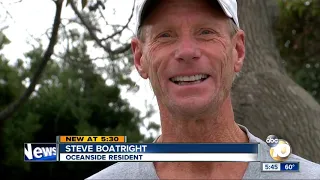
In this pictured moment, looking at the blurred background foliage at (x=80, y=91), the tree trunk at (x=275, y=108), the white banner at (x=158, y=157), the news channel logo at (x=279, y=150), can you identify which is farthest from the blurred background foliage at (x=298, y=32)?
the white banner at (x=158, y=157)

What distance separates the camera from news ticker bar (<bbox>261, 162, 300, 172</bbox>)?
1386 millimetres

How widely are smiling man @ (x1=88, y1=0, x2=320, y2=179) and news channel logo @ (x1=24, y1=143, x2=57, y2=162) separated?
18cm

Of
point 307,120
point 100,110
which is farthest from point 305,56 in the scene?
point 100,110

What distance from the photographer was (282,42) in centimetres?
491

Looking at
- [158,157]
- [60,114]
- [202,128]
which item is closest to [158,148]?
[158,157]

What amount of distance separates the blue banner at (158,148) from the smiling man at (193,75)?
0.08 feet

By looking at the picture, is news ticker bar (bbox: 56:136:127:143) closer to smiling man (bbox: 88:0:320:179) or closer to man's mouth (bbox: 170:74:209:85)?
smiling man (bbox: 88:0:320:179)

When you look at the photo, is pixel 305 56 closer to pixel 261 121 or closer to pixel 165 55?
pixel 261 121

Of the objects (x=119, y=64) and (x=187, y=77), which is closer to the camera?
(x=187, y=77)

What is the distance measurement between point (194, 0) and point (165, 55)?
0.46 feet

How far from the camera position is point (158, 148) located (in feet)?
4.72

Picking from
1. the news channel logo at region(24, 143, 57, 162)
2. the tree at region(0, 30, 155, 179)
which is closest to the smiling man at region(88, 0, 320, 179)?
the news channel logo at region(24, 143, 57, 162)

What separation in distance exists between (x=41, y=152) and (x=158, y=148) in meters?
0.33

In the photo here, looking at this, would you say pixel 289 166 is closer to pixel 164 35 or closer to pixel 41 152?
pixel 164 35
